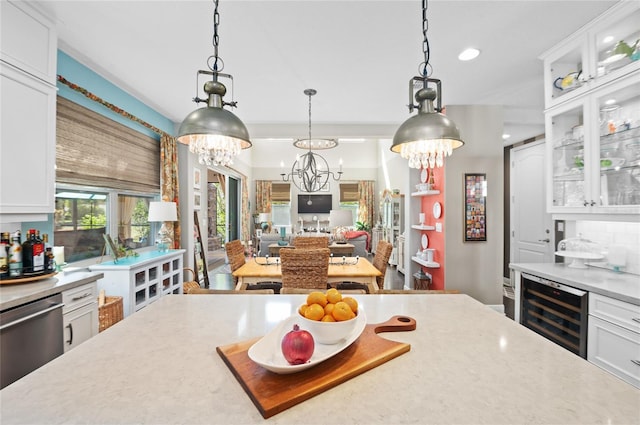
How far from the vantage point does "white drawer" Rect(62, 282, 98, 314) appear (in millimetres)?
1886

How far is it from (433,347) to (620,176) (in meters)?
2.07

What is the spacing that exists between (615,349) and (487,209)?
2208mm

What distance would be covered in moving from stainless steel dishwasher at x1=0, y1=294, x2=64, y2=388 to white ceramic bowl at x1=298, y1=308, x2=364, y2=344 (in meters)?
1.68

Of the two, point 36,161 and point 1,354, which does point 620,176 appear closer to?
point 1,354

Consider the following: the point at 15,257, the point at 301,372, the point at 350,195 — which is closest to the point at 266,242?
the point at 15,257

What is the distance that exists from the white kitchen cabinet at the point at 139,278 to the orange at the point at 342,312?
2.63 meters

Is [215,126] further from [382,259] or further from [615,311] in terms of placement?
[615,311]

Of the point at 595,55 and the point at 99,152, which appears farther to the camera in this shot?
the point at 99,152

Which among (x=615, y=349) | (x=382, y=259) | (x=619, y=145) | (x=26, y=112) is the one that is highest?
(x=26, y=112)

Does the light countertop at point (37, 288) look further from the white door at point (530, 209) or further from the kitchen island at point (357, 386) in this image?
the white door at point (530, 209)

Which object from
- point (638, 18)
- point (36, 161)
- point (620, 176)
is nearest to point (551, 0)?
point (638, 18)

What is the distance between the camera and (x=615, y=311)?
67.6 inches

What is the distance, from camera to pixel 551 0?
186 centimetres

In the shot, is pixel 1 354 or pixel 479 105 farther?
pixel 479 105
